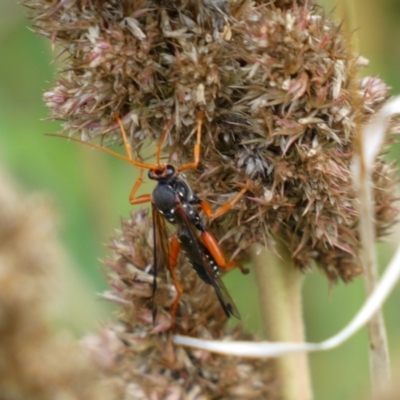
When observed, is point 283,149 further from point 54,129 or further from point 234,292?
point 54,129

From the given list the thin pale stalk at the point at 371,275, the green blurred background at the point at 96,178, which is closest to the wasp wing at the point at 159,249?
the green blurred background at the point at 96,178

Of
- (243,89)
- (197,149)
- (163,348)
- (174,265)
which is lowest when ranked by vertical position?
(163,348)

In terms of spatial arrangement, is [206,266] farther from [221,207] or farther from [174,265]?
[221,207]

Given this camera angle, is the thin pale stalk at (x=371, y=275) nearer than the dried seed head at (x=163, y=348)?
Yes

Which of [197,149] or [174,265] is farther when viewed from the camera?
[174,265]

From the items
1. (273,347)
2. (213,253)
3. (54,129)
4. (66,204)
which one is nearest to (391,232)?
(213,253)

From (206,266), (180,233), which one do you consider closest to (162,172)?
(180,233)

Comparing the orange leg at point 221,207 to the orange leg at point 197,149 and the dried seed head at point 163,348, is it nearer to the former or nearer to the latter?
the orange leg at point 197,149
